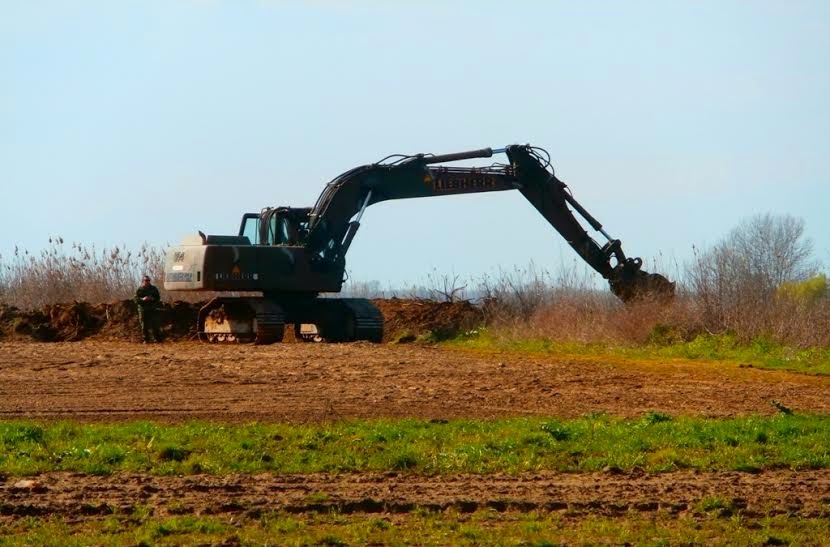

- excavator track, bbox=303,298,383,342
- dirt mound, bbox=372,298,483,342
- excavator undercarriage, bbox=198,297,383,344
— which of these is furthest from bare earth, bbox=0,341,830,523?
dirt mound, bbox=372,298,483,342

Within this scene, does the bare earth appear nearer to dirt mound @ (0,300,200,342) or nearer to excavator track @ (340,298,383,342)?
dirt mound @ (0,300,200,342)

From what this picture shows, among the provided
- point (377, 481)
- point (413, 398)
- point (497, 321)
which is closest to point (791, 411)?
point (413, 398)

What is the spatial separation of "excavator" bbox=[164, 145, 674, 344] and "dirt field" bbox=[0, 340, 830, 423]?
343 cm

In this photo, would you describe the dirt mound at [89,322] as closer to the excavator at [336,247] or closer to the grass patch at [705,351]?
the excavator at [336,247]

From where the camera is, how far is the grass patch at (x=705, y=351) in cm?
2388

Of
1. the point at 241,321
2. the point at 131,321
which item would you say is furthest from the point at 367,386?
the point at 131,321

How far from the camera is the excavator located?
98.8 ft

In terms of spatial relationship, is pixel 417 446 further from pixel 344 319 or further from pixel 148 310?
pixel 148 310

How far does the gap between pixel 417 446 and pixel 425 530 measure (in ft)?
11.6

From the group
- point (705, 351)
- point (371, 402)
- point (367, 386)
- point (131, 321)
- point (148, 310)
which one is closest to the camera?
point (371, 402)

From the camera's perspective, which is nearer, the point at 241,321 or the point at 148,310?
the point at 241,321

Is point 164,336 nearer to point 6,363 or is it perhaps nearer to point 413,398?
point 6,363

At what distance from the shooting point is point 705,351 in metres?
26.7

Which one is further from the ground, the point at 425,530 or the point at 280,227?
the point at 280,227
